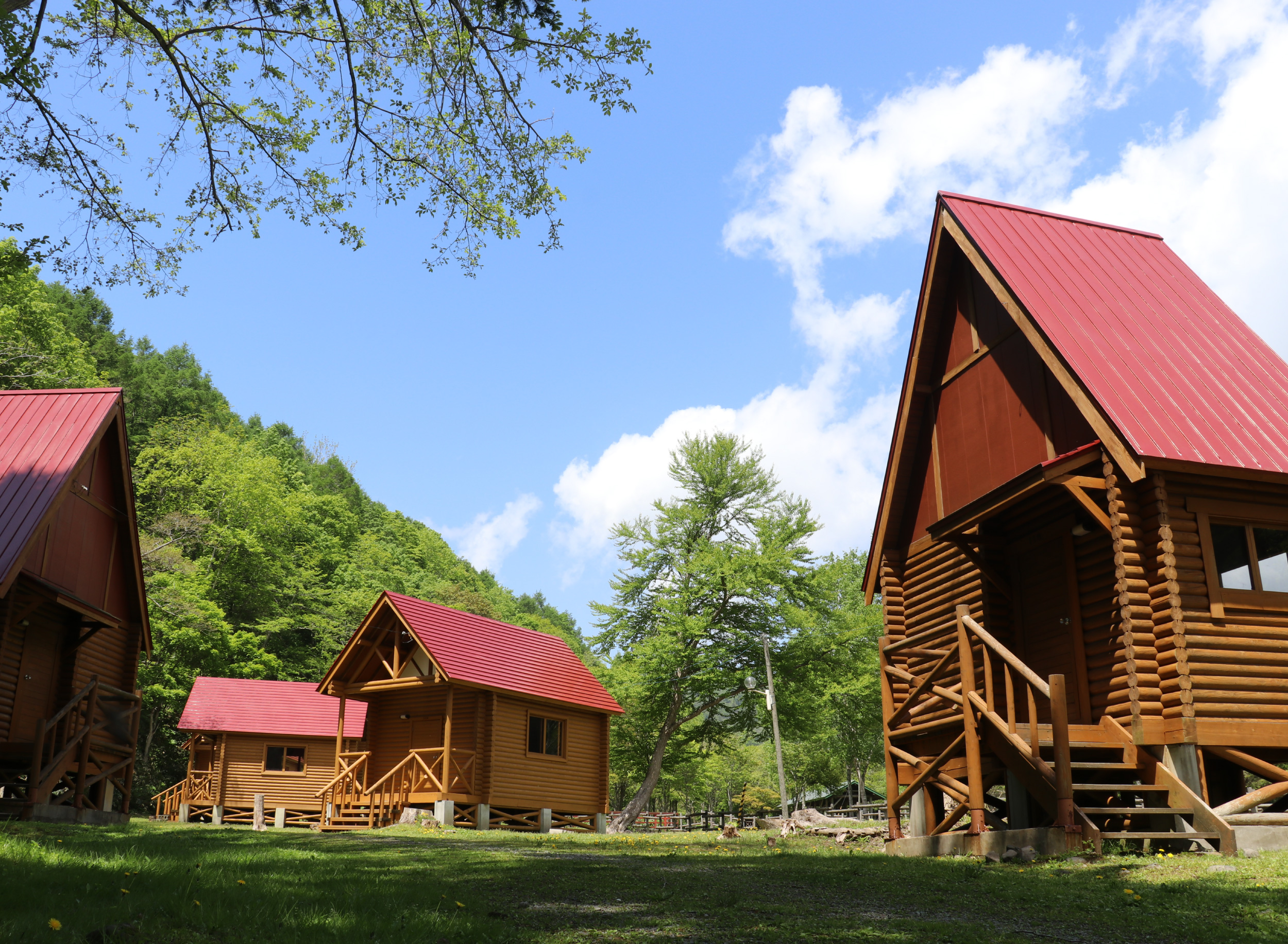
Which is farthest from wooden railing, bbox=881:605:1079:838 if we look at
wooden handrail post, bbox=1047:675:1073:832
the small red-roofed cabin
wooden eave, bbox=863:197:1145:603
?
the small red-roofed cabin

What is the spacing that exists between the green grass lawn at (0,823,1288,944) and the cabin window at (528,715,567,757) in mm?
17870

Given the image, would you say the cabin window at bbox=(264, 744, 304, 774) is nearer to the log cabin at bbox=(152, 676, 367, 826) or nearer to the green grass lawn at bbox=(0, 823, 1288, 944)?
the log cabin at bbox=(152, 676, 367, 826)

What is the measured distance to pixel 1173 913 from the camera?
6.39 metres

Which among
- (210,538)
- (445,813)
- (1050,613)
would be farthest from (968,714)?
(210,538)

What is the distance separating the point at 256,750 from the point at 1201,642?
35182mm

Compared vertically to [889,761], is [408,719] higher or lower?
higher

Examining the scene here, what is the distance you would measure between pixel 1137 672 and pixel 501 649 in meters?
19.9

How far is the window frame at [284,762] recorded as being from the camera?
37875 mm

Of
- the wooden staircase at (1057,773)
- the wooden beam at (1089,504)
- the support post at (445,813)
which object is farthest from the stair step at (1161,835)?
the support post at (445,813)

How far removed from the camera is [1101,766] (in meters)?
10.6

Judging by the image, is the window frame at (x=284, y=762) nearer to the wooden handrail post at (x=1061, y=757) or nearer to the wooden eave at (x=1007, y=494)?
the wooden eave at (x=1007, y=494)

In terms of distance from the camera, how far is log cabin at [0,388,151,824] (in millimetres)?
17047

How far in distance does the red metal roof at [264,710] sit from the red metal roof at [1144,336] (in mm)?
30322

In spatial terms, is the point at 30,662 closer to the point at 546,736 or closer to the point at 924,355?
the point at 546,736
